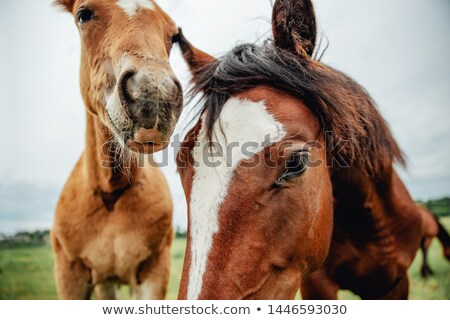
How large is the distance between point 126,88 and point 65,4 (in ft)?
3.33

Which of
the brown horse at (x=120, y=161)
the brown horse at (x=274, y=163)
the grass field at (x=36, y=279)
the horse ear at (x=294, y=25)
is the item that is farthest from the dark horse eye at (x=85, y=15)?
the grass field at (x=36, y=279)

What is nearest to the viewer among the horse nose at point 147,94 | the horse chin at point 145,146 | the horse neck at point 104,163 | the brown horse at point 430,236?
the horse nose at point 147,94

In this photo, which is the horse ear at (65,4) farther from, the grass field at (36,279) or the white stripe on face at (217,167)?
the grass field at (36,279)

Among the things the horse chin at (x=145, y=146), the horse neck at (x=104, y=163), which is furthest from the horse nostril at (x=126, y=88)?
the horse neck at (x=104, y=163)

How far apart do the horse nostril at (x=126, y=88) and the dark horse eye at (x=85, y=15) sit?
55 cm

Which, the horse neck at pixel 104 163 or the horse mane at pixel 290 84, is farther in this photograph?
the horse neck at pixel 104 163

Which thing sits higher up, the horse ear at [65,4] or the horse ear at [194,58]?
the horse ear at [65,4]

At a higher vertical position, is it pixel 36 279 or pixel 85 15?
pixel 85 15

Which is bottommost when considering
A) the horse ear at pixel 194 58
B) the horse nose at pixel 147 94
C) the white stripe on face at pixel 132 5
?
the horse nose at pixel 147 94

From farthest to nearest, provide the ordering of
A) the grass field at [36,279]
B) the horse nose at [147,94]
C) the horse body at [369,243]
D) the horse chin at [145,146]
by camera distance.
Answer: the grass field at [36,279] → the horse body at [369,243] → the horse chin at [145,146] → the horse nose at [147,94]

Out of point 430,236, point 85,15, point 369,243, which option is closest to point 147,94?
point 85,15

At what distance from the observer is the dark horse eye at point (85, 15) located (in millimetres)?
1920

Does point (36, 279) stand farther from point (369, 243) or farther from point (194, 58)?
point (369, 243)

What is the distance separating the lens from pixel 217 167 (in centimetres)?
133
